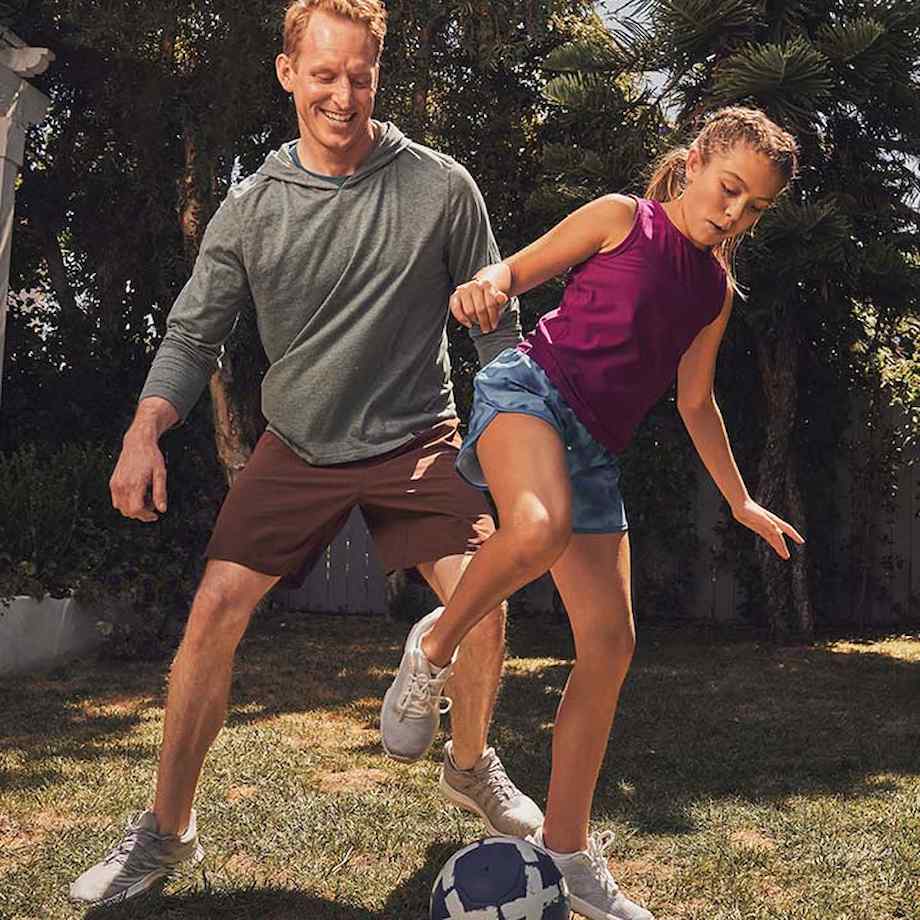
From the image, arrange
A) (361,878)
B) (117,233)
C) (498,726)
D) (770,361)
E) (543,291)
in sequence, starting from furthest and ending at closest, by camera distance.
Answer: (117,233) → (770,361) → (543,291) → (498,726) → (361,878)

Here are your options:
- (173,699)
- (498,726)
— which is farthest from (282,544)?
(498,726)

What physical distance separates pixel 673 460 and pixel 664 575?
0.93 m

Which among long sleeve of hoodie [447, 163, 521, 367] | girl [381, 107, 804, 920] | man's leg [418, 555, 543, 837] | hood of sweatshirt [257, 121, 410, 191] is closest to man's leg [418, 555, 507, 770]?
man's leg [418, 555, 543, 837]

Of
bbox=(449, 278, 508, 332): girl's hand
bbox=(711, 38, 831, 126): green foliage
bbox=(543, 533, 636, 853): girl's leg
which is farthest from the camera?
bbox=(711, 38, 831, 126): green foliage

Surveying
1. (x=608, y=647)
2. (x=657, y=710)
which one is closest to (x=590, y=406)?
(x=608, y=647)

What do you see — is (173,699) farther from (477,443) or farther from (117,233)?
(117,233)

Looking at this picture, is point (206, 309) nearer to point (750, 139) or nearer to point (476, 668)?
point (476, 668)

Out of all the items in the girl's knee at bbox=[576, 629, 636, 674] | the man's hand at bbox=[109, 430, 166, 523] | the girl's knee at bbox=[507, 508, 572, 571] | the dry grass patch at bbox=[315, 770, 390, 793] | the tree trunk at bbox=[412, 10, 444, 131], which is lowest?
the dry grass patch at bbox=[315, 770, 390, 793]

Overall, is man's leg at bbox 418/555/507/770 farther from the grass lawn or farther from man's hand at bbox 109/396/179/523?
man's hand at bbox 109/396/179/523

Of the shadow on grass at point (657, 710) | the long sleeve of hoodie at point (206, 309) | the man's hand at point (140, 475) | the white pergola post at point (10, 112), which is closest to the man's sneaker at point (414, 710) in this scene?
the man's hand at point (140, 475)

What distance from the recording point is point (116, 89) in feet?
28.2

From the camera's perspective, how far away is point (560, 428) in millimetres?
2754

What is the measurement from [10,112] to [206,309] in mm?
4474

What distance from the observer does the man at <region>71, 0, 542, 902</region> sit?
9.59ft
